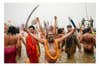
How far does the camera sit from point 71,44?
1513mm

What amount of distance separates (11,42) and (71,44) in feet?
1.51

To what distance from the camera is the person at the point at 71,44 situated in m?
1.51

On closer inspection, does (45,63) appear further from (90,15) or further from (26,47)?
(90,15)

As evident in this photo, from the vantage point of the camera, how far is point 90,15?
1.50 m

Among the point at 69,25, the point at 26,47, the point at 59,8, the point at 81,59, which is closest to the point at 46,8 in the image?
the point at 59,8

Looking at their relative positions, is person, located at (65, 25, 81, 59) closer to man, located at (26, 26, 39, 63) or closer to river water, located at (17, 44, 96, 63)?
river water, located at (17, 44, 96, 63)

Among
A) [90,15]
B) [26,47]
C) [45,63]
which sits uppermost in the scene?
[90,15]

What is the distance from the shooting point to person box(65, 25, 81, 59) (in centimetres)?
151

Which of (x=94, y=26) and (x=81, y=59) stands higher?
(x=94, y=26)

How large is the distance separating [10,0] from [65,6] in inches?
16.7

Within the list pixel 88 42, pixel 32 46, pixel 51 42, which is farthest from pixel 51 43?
pixel 88 42

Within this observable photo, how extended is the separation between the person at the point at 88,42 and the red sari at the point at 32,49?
14.2 inches

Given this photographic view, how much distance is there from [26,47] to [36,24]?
0.63ft

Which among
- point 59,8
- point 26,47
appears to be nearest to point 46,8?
point 59,8
